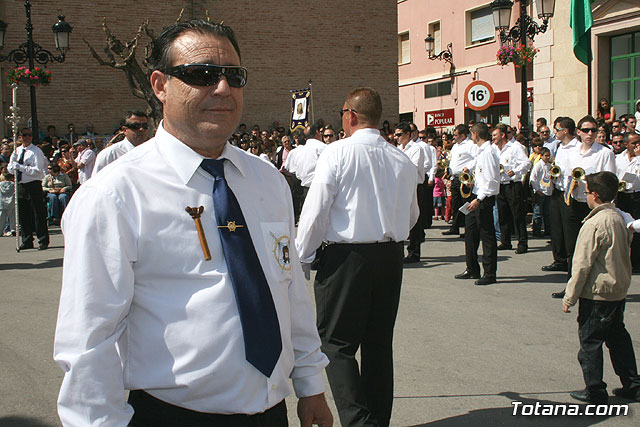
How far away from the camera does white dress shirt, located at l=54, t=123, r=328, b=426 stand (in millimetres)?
1845

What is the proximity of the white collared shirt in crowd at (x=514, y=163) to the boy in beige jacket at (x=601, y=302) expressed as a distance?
273 inches

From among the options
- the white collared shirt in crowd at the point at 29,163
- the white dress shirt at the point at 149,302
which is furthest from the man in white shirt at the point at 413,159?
the white dress shirt at the point at 149,302

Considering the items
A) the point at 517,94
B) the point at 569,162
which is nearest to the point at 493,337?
the point at 569,162

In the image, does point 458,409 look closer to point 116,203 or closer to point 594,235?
point 594,235

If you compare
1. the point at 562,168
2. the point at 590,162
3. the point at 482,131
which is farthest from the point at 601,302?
the point at 482,131

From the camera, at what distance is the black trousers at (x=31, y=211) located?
12.4m

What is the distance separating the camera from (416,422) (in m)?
4.47

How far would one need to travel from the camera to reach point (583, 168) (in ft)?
29.0

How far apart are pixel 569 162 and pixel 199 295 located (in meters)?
8.14

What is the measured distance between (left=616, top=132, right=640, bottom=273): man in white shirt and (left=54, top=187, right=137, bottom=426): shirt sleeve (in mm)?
9241

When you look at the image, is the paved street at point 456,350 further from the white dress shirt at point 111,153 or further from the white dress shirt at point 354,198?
the white dress shirt at point 111,153

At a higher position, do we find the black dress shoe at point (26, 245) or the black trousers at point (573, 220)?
the black trousers at point (573, 220)

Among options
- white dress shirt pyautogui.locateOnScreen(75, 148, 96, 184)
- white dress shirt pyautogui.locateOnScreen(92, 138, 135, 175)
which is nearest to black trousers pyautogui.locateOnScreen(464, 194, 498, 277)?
white dress shirt pyautogui.locateOnScreen(92, 138, 135, 175)

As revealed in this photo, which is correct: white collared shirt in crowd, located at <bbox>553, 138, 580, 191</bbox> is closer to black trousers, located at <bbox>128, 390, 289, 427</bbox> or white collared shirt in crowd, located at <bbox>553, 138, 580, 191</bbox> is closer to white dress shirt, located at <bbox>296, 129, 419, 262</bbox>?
white dress shirt, located at <bbox>296, 129, 419, 262</bbox>
